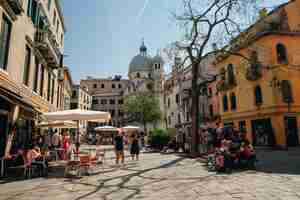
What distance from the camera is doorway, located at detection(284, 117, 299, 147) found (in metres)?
18.6

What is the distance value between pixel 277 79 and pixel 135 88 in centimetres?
4894

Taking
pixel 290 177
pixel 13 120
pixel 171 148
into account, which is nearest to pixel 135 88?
pixel 171 148

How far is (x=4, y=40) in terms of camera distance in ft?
31.8

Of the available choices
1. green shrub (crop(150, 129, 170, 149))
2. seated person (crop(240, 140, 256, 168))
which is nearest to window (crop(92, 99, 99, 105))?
green shrub (crop(150, 129, 170, 149))

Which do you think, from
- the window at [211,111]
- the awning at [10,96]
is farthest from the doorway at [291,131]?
the awning at [10,96]

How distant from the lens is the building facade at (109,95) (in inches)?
2869

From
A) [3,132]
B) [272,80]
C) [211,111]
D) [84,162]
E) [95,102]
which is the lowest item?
[84,162]

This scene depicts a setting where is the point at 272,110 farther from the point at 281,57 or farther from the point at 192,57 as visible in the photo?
the point at 192,57

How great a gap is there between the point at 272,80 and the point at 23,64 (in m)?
19.2

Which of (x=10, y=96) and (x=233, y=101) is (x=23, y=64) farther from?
(x=233, y=101)

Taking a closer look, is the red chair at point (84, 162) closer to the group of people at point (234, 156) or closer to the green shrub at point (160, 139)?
the group of people at point (234, 156)

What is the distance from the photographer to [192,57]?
15461mm

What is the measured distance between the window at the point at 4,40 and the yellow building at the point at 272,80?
15050 millimetres

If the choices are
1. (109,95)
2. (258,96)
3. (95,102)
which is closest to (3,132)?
(258,96)
